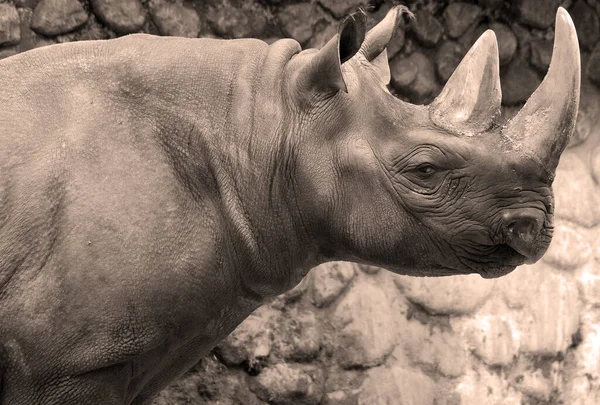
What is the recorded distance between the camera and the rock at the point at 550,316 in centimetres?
370

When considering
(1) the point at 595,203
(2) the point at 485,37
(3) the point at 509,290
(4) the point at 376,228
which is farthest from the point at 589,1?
(4) the point at 376,228

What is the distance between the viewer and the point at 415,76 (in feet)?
12.0

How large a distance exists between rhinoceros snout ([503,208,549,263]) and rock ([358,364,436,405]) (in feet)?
4.26

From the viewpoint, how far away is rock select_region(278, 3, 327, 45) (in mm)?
3432

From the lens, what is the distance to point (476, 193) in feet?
7.35

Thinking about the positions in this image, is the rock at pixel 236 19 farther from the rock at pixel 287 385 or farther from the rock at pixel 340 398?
the rock at pixel 340 398

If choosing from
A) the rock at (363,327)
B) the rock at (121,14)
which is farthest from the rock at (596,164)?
the rock at (121,14)

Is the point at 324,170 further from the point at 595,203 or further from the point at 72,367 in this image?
the point at 595,203

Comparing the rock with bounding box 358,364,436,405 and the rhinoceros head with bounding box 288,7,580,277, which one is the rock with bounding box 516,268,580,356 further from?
the rhinoceros head with bounding box 288,7,580,277

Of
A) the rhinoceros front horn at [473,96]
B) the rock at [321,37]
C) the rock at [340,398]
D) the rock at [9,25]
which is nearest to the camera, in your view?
the rhinoceros front horn at [473,96]

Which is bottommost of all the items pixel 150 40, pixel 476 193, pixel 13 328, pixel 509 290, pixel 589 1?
pixel 509 290

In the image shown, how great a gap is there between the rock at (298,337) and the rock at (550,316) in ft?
2.36

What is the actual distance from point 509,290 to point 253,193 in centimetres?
166

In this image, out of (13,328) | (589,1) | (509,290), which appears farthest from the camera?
(589,1)
